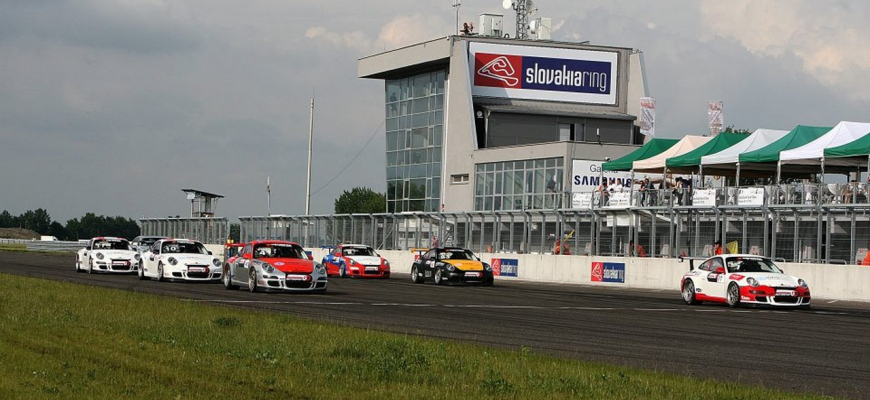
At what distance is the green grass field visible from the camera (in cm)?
1012

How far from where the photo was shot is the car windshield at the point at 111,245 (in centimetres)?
3891

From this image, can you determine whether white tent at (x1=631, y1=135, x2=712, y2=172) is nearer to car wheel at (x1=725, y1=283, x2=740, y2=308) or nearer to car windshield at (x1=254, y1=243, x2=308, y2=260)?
car wheel at (x1=725, y1=283, x2=740, y2=308)

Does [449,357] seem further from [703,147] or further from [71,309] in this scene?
[703,147]

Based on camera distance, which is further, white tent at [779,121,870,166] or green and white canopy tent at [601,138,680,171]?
green and white canopy tent at [601,138,680,171]

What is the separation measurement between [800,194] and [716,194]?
3.45 metres

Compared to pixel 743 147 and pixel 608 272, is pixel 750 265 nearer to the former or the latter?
pixel 608 272

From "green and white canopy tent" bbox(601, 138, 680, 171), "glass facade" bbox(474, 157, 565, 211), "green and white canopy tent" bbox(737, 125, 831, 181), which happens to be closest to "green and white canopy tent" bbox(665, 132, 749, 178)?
"green and white canopy tent" bbox(737, 125, 831, 181)

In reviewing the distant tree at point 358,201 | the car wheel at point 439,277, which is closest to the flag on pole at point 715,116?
the car wheel at point 439,277

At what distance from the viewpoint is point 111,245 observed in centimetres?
3912

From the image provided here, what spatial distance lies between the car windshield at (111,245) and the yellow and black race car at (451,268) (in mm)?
9250

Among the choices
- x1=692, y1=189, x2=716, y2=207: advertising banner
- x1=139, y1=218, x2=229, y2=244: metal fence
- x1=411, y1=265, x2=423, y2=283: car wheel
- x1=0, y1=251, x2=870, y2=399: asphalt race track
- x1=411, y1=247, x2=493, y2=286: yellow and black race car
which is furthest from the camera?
x1=139, y1=218, x2=229, y2=244: metal fence

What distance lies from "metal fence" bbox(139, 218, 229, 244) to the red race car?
2810 cm

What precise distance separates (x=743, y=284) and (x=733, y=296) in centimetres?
40

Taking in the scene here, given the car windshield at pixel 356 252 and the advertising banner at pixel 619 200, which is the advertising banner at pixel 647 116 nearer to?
the advertising banner at pixel 619 200
